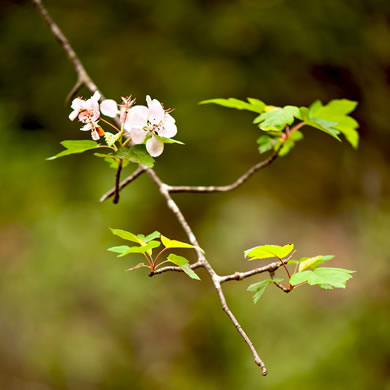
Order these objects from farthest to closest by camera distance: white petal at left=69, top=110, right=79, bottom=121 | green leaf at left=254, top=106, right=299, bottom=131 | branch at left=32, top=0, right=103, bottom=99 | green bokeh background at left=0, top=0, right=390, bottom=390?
green bokeh background at left=0, top=0, right=390, bottom=390 → branch at left=32, top=0, right=103, bottom=99 → green leaf at left=254, top=106, right=299, bottom=131 → white petal at left=69, top=110, right=79, bottom=121

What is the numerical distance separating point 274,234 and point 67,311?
2.28 meters

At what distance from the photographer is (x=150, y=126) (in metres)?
0.79

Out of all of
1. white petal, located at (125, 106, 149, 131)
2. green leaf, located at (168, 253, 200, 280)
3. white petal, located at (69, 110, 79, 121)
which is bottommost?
green leaf, located at (168, 253, 200, 280)

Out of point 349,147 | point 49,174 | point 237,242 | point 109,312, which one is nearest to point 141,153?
point 109,312

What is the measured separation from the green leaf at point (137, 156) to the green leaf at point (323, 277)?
1.08ft

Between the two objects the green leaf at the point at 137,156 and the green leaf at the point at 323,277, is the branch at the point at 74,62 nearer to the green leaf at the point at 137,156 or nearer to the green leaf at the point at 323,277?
the green leaf at the point at 137,156

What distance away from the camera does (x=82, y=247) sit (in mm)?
2934

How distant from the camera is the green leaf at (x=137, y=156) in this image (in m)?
0.76

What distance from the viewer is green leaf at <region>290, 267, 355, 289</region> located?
0.70m

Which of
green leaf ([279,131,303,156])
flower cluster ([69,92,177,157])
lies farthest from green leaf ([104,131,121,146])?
green leaf ([279,131,303,156])

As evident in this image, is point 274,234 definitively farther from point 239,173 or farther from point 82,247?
point 82,247

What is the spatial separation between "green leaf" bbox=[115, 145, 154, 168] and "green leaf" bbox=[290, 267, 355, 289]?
0.33 metres

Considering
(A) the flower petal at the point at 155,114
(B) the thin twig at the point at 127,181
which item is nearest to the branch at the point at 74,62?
(B) the thin twig at the point at 127,181

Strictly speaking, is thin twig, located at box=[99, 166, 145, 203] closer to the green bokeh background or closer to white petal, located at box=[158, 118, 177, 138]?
white petal, located at box=[158, 118, 177, 138]
